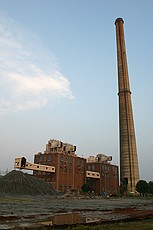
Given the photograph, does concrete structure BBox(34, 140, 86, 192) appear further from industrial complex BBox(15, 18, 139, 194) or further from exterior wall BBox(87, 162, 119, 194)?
exterior wall BBox(87, 162, 119, 194)

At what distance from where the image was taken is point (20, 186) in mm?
43812

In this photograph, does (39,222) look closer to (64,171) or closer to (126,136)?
(64,171)

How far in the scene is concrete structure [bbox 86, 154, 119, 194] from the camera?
82988 mm

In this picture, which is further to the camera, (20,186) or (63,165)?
(63,165)

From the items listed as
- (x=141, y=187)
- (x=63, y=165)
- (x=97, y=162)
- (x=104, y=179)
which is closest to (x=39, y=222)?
(x=63, y=165)

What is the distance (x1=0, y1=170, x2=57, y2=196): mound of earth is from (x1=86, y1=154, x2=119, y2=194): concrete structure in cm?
3552

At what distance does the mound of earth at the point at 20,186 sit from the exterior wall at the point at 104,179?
117 ft

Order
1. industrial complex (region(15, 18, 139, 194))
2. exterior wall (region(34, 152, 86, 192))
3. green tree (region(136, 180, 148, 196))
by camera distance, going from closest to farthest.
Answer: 1. exterior wall (region(34, 152, 86, 192))
2. industrial complex (region(15, 18, 139, 194))
3. green tree (region(136, 180, 148, 196))

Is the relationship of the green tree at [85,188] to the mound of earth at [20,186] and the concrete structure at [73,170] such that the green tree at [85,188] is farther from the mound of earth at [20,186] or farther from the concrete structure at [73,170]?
the mound of earth at [20,186]

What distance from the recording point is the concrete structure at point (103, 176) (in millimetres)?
82988

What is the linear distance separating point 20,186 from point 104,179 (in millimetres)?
46333

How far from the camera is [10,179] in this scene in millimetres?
45656

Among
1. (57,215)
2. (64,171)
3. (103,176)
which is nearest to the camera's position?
(57,215)

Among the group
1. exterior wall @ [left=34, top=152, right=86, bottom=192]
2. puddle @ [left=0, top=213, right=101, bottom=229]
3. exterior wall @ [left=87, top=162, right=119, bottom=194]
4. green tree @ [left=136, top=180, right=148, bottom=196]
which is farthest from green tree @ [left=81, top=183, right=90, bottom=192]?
puddle @ [left=0, top=213, right=101, bottom=229]
